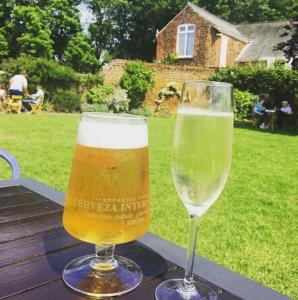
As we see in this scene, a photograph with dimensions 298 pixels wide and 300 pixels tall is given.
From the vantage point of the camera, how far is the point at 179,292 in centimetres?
91

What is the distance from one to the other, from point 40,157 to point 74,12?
1193 inches

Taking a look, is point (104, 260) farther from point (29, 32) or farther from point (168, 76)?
point (29, 32)

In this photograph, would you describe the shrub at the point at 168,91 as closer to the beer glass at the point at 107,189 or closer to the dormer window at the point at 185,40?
the dormer window at the point at 185,40

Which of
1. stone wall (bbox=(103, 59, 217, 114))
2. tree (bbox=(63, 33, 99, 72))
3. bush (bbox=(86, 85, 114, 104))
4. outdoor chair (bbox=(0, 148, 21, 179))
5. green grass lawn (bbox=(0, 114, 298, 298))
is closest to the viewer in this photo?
outdoor chair (bbox=(0, 148, 21, 179))

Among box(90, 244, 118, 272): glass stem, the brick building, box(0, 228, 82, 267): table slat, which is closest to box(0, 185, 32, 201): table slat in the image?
box(0, 228, 82, 267): table slat

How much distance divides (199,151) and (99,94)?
18.4 m

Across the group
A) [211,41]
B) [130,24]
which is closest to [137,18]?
[130,24]

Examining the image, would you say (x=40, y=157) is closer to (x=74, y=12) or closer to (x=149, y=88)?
(x=149, y=88)

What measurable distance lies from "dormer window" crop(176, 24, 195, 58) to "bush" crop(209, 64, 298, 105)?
25.1ft

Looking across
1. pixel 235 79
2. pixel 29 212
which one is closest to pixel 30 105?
pixel 235 79

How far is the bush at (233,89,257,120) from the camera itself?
17.9 metres

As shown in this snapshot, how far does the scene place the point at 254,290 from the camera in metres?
0.95

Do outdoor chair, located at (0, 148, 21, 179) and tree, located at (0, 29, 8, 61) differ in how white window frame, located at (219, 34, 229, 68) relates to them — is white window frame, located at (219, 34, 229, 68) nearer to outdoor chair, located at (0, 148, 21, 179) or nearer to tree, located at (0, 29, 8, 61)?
tree, located at (0, 29, 8, 61)

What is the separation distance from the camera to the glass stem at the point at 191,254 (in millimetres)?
900
